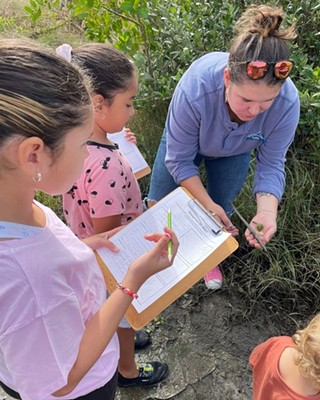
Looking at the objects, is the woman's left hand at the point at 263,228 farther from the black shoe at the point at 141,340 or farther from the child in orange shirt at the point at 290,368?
the black shoe at the point at 141,340

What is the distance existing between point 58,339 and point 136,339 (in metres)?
1.22

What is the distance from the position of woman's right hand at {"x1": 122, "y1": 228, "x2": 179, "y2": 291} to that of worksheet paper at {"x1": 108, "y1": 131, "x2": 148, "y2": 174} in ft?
2.57

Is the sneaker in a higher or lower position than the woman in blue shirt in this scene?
lower

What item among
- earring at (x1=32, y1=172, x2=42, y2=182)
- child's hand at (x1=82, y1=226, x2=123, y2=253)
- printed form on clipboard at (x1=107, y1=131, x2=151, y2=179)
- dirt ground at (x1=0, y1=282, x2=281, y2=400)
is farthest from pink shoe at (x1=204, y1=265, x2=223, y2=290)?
earring at (x1=32, y1=172, x2=42, y2=182)

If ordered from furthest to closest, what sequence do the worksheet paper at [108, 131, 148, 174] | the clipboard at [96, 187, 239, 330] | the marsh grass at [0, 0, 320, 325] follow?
1. the marsh grass at [0, 0, 320, 325]
2. the worksheet paper at [108, 131, 148, 174]
3. the clipboard at [96, 187, 239, 330]

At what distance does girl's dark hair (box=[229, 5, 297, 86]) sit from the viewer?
1.44 m

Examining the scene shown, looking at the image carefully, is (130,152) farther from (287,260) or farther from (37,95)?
(37,95)

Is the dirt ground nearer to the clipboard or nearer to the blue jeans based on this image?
the blue jeans

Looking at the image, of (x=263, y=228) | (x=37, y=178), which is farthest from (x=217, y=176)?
(x=37, y=178)

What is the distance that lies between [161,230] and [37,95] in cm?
79

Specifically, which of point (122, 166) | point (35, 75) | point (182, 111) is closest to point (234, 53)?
point (182, 111)

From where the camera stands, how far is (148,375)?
1.84 meters

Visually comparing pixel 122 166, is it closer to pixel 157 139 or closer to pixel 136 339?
pixel 136 339

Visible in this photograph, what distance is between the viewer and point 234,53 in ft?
4.90
